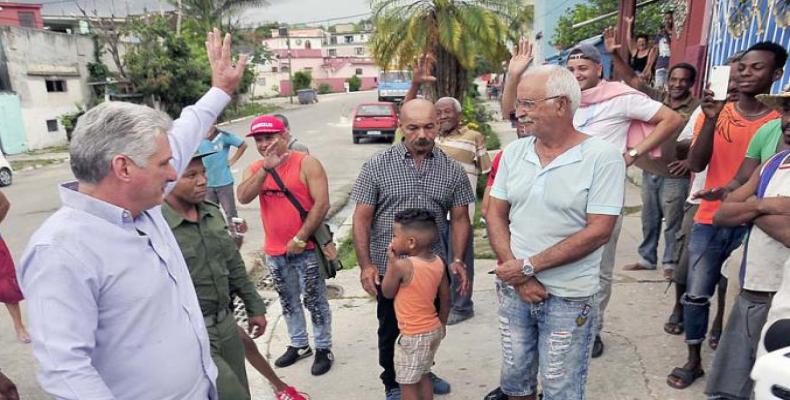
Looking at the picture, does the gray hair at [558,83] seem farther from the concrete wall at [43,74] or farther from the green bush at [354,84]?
the green bush at [354,84]

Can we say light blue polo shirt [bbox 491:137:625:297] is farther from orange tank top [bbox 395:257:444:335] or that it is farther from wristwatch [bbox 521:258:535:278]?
orange tank top [bbox 395:257:444:335]

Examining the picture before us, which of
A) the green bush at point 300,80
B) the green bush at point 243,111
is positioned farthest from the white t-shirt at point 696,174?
the green bush at point 300,80

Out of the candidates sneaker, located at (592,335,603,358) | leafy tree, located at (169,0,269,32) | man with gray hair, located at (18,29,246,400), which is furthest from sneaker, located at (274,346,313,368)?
leafy tree, located at (169,0,269,32)

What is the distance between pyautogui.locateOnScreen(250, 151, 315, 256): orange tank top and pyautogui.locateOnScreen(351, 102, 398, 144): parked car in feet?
44.8

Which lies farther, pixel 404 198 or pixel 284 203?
pixel 284 203

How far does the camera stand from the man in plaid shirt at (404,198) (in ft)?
10.2

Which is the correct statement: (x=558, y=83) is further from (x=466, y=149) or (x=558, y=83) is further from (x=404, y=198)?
(x=466, y=149)

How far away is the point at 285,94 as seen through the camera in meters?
53.4

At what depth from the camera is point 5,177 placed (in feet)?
41.2

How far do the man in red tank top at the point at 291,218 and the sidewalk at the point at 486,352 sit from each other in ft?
0.70

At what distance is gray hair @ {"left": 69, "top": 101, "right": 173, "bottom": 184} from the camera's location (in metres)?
1.54

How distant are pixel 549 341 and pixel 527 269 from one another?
35 cm

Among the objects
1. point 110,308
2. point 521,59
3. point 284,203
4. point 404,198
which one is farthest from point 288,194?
point 110,308

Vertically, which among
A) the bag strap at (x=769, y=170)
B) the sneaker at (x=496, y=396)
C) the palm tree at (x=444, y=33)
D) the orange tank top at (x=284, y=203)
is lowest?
the sneaker at (x=496, y=396)
